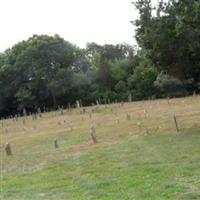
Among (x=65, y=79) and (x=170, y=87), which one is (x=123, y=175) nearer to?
(x=170, y=87)

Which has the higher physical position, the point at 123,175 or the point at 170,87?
the point at 170,87

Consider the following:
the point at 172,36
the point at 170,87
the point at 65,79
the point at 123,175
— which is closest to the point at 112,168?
the point at 123,175

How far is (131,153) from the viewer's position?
59.3 feet

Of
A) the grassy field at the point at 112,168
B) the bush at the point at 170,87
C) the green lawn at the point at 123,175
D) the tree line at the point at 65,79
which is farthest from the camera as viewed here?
the tree line at the point at 65,79

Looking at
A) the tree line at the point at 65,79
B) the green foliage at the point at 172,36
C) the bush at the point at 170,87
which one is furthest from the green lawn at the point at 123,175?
the bush at the point at 170,87

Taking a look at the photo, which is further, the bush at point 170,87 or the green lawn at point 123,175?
the bush at point 170,87

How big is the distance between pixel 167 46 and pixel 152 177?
34.0 feet

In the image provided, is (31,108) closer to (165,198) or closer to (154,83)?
(154,83)

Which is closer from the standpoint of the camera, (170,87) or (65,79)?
(170,87)

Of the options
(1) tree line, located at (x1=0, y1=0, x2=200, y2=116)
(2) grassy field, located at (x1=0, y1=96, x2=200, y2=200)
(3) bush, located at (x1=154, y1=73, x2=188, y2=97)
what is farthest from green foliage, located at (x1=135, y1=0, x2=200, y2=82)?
(3) bush, located at (x1=154, y1=73, x2=188, y2=97)

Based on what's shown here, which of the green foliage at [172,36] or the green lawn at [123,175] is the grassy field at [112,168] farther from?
the green foliage at [172,36]

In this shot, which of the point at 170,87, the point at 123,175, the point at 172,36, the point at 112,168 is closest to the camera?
the point at 123,175

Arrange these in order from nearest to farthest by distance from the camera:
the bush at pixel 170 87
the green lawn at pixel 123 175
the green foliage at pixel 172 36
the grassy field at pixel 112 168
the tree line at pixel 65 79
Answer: the green lawn at pixel 123 175, the grassy field at pixel 112 168, the green foliage at pixel 172 36, the bush at pixel 170 87, the tree line at pixel 65 79

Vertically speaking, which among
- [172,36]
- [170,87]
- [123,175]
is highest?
[172,36]
